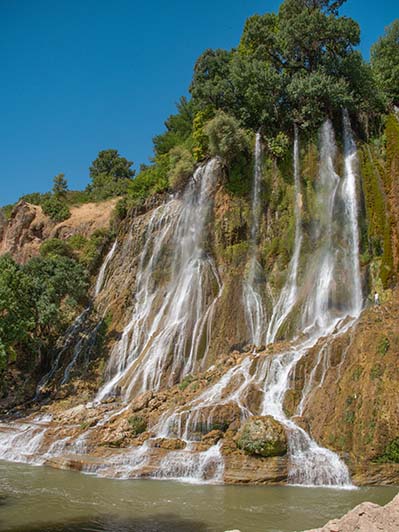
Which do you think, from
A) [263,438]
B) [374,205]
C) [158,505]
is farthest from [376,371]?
[374,205]

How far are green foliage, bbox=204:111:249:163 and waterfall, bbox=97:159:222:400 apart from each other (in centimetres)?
199

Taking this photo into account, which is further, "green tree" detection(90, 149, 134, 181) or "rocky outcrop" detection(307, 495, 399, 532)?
"green tree" detection(90, 149, 134, 181)

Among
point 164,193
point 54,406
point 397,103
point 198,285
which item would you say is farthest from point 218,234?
point 397,103

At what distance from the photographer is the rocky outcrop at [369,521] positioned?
7355 millimetres

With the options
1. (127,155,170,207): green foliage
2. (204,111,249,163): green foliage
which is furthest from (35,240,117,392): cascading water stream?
(204,111,249,163): green foliage

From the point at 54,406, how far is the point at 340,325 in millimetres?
14992

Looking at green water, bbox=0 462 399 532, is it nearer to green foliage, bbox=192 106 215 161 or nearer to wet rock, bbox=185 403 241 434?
wet rock, bbox=185 403 241 434

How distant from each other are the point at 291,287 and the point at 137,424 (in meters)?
13.2

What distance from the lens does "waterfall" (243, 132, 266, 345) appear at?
2750 cm

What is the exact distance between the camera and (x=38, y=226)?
163ft

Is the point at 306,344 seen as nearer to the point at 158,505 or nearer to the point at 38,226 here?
the point at 158,505

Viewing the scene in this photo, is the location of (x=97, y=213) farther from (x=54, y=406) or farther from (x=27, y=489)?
(x=27, y=489)

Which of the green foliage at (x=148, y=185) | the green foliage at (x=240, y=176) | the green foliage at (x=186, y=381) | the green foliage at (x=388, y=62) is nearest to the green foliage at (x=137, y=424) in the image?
the green foliage at (x=186, y=381)

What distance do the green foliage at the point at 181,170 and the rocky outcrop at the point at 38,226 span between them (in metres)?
9.89
